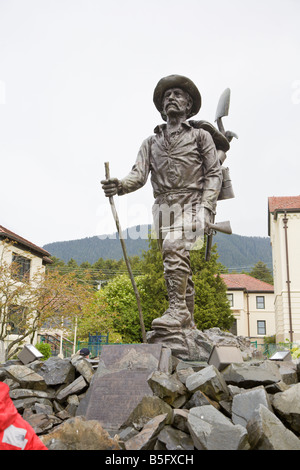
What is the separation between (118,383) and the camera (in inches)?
156

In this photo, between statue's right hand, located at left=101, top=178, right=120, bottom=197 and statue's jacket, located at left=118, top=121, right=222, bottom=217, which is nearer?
statue's right hand, located at left=101, top=178, right=120, bottom=197

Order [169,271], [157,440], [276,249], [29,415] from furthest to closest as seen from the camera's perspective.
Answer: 1. [276,249]
2. [169,271]
3. [29,415]
4. [157,440]

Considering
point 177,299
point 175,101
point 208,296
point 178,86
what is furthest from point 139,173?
point 208,296

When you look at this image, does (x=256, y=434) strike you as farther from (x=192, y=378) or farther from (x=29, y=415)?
(x=29, y=415)

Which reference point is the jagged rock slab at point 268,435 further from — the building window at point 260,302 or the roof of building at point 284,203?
the building window at point 260,302

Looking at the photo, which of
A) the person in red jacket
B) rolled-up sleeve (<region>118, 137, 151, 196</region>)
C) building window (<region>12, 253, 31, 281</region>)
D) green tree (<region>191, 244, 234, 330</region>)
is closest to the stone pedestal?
rolled-up sleeve (<region>118, 137, 151, 196</region>)

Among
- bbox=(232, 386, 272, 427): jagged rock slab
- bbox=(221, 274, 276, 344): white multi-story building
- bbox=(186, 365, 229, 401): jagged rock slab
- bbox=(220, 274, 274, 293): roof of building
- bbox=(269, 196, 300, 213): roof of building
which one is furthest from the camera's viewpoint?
bbox=(220, 274, 274, 293): roof of building

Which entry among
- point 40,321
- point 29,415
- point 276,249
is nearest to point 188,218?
point 29,415

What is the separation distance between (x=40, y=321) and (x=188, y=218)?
39.2 ft

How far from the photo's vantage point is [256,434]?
2600 millimetres

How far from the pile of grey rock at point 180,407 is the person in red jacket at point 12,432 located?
17 centimetres

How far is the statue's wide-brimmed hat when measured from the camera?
213 inches

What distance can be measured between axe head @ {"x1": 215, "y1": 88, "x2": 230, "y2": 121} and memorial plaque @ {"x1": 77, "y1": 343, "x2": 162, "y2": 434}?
370cm

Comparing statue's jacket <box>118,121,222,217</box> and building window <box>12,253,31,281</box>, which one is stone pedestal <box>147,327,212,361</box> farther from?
building window <box>12,253,31,281</box>
